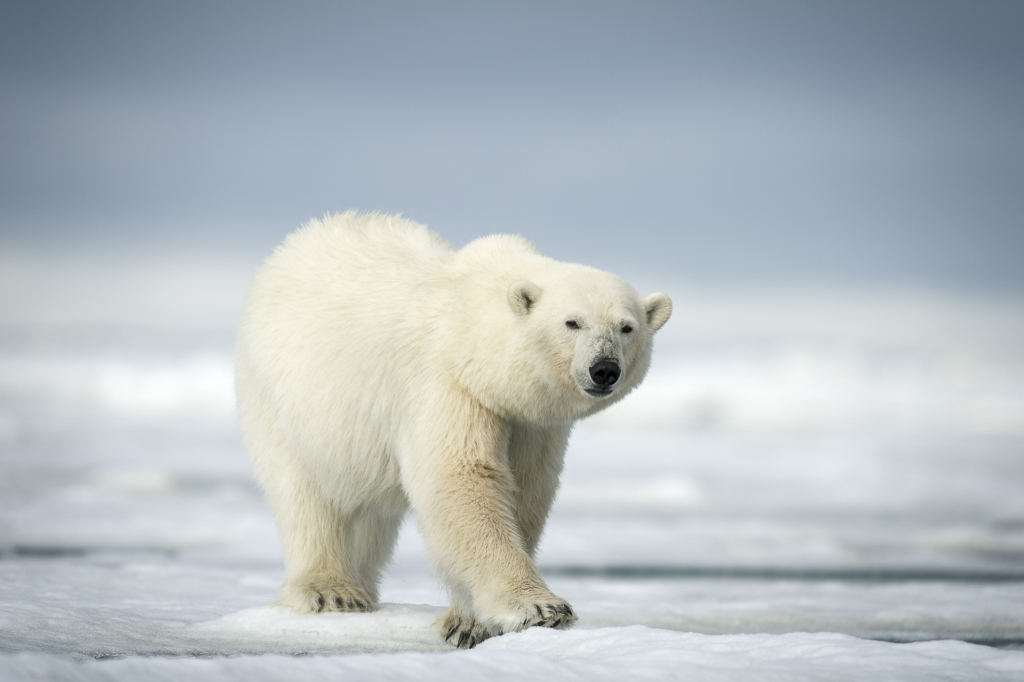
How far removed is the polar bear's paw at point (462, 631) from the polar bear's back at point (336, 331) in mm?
1119

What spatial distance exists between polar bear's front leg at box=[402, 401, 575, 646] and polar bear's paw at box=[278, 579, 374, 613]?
0.86 meters

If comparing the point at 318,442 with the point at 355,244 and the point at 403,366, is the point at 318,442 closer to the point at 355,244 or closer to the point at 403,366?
the point at 403,366

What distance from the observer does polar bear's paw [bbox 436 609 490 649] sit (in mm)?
5441

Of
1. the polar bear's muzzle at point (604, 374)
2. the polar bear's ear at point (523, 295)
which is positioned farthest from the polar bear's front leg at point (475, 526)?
the polar bear's muzzle at point (604, 374)

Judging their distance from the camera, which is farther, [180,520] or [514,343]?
[180,520]

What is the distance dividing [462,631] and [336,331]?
6.56ft

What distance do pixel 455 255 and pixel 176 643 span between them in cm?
275

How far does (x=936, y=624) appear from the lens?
7.54 m

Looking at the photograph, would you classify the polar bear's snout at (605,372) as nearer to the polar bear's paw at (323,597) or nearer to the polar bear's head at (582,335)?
the polar bear's head at (582,335)

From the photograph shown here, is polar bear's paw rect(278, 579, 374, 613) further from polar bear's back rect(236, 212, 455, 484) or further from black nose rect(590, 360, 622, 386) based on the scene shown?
black nose rect(590, 360, 622, 386)

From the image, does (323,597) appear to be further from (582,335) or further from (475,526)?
(582,335)

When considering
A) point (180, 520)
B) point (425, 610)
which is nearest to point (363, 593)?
point (425, 610)

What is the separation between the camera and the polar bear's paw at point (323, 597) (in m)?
6.14

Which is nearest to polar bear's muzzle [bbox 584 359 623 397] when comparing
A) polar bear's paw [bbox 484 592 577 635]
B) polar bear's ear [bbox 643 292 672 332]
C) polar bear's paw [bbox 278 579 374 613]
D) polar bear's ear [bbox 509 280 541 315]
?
polar bear's ear [bbox 509 280 541 315]
